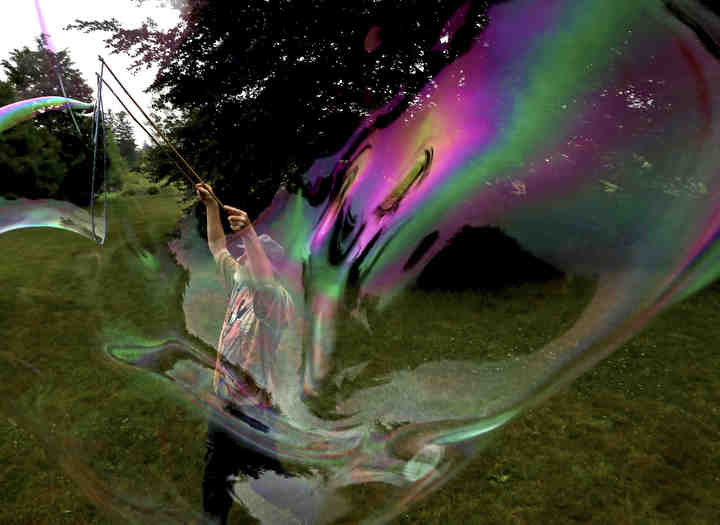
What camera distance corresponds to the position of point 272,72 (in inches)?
208

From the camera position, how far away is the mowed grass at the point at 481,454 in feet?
7.64

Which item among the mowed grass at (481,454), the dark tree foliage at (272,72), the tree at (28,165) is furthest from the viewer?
the dark tree foliage at (272,72)

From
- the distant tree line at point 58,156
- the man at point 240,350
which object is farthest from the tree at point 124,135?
the man at point 240,350

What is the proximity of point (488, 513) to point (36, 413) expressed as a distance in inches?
117

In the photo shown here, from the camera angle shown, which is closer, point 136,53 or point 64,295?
point 136,53

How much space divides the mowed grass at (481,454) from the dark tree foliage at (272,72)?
54.3 inches

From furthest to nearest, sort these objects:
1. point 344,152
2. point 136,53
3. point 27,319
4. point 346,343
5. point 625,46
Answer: point 27,319 → point 136,53 → point 344,152 → point 346,343 → point 625,46

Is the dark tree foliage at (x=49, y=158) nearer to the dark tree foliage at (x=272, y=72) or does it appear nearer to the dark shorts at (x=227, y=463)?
the dark tree foliage at (x=272, y=72)

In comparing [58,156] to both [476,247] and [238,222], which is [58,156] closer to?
[238,222]

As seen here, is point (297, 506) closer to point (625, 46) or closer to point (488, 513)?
point (488, 513)

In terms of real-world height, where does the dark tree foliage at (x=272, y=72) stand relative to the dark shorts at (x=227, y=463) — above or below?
above

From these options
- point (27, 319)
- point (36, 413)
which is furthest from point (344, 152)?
point (27, 319)

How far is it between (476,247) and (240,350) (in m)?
1.24

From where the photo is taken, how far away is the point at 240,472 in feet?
6.66
